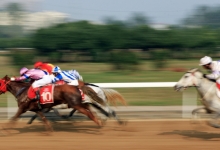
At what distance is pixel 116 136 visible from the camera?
7820mm

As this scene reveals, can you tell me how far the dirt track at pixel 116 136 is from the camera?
6.96m

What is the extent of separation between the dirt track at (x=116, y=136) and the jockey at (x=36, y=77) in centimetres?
85

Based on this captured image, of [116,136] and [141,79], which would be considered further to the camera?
[141,79]

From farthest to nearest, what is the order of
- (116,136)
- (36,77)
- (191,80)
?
(36,77) → (116,136) → (191,80)

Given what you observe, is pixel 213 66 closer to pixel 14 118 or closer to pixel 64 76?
pixel 64 76

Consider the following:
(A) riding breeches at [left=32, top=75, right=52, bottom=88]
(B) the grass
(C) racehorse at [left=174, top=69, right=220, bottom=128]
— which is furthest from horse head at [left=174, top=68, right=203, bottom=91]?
(B) the grass

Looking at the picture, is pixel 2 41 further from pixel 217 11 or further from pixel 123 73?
pixel 217 11

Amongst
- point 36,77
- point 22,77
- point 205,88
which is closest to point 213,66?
point 205,88

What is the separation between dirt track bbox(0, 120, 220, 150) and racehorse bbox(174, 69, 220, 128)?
0.55m

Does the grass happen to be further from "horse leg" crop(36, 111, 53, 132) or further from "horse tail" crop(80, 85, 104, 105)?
"horse leg" crop(36, 111, 53, 132)

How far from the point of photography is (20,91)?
8359 mm

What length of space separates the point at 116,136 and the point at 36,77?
213cm

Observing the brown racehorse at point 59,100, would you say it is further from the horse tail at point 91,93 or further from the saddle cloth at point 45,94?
the horse tail at point 91,93

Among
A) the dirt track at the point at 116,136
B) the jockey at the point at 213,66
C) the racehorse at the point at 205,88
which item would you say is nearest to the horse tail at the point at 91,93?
the dirt track at the point at 116,136
